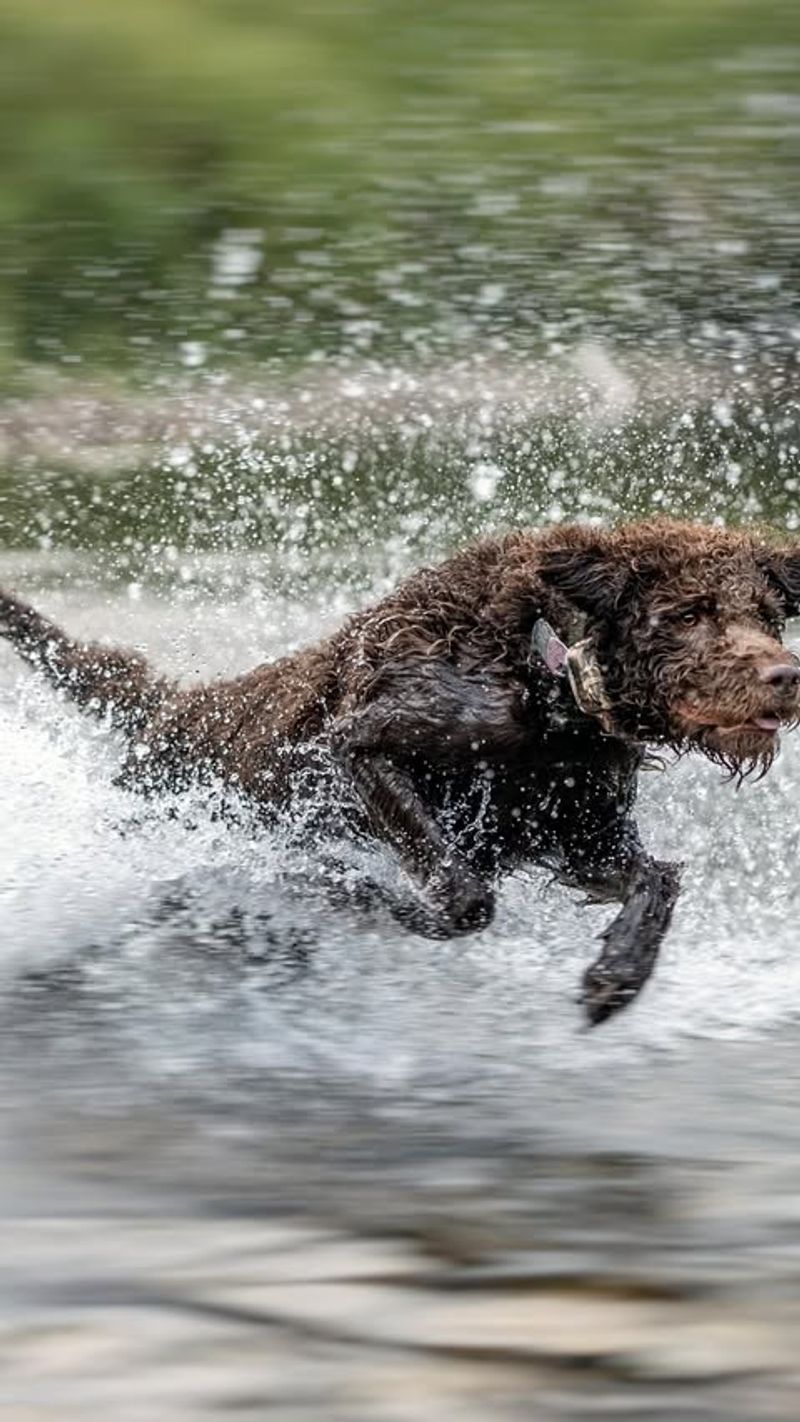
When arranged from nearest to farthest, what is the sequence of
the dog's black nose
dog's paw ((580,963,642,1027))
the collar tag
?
the dog's black nose → dog's paw ((580,963,642,1027)) → the collar tag

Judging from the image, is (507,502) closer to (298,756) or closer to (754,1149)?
(298,756)

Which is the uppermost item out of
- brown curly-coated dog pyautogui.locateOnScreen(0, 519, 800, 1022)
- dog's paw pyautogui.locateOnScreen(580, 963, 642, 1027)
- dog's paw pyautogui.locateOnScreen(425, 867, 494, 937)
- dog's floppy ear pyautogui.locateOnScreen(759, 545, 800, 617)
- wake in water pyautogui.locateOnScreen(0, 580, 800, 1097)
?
dog's floppy ear pyautogui.locateOnScreen(759, 545, 800, 617)

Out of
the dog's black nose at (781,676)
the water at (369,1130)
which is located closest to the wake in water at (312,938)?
the water at (369,1130)

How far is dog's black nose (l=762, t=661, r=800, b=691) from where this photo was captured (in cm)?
550

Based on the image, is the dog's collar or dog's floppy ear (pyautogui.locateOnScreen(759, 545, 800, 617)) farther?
dog's floppy ear (pyautogui.locateOnScreen(759, 545, 800, 617))

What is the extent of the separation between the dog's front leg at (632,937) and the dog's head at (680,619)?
15.9 inches

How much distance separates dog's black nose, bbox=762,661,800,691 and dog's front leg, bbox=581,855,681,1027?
0.77 metres

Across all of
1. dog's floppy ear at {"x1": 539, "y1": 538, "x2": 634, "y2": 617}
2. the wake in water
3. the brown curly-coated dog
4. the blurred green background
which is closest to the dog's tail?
the wake in water

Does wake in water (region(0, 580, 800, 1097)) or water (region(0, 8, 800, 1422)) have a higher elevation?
water (region(0, 8, 800, 1422))

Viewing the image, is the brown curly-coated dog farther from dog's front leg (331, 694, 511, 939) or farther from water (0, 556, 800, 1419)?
water (0, 556, 800, 1419)

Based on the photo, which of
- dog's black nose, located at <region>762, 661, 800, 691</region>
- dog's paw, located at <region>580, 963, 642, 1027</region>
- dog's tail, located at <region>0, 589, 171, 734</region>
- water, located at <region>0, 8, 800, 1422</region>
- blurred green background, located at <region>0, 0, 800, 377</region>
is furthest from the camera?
dog's tail, located at <region>0, 589, 171, 734</region>

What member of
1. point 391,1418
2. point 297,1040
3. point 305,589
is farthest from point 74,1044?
point 305,589

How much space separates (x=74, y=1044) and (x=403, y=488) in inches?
220

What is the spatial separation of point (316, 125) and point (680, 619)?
6.48 feet
